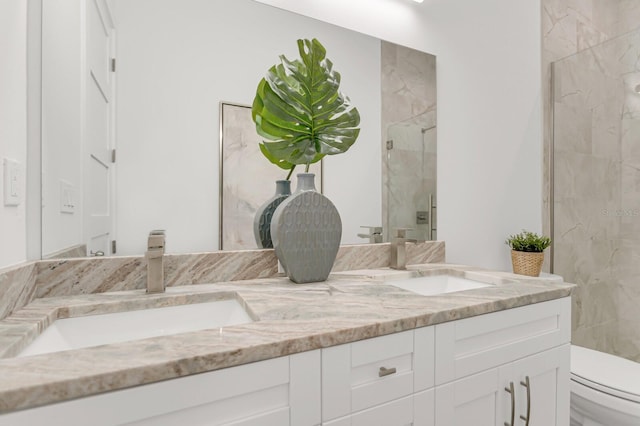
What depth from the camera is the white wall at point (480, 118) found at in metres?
1.62

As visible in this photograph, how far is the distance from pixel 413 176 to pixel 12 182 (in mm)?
1331

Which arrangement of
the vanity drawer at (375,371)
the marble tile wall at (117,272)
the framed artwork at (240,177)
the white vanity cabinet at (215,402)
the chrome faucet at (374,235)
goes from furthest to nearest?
Answer: the chrome faucet at (374,235)
the framed artwork at (240,177)
the marble tile wall at (117,272)
the vanity drawer at (375,371)
the white vanity cabinet at (215,402)

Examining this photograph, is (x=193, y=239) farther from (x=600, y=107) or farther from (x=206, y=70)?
(x=600, y=107)

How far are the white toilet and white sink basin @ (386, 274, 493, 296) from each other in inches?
23.4

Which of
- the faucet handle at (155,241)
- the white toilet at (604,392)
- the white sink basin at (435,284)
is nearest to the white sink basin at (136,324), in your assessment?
the faucet handle at (155,241)

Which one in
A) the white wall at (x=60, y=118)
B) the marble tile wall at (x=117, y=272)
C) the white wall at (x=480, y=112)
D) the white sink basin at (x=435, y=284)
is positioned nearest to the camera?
the marble tile wall at (x=117, y=272)

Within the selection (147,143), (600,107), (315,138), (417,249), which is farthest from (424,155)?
(600,107)

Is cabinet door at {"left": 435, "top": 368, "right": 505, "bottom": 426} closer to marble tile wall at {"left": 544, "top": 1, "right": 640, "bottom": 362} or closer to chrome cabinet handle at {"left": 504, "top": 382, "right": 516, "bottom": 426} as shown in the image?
chrome cabinet handle at {"left": 504, "top": 382, "right": 516, "bottom": 426}

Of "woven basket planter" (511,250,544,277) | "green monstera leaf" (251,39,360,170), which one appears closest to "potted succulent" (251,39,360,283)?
"green monstera leaf" (251,39,360,170)

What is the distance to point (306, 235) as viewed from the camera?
3.57 ft

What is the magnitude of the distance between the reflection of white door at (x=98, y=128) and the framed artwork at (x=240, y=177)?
318 mm

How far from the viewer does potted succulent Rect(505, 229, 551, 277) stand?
1461 millimetres

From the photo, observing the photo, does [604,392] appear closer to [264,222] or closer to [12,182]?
[264,222]

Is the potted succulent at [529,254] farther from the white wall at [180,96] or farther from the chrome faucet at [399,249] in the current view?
the white wall at [180,96]
